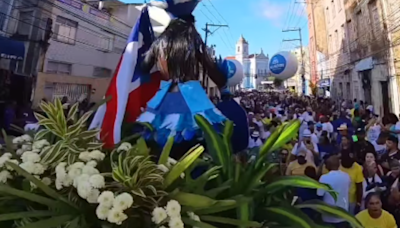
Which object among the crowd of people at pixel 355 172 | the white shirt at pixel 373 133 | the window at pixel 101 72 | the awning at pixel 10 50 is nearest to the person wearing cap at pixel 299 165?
the crowd of people at pixel 355 172

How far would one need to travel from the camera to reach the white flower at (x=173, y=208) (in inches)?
49.6

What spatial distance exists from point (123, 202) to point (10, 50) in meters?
10.4

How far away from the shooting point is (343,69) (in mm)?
19203

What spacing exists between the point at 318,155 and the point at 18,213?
14.7 ft

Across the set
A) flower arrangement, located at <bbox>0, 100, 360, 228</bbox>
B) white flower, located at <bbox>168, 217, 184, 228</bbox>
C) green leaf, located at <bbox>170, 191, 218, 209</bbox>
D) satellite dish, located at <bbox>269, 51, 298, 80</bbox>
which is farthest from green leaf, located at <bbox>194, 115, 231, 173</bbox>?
satellite dish, located at <bbox>269, 51, 298, 80</bbox>

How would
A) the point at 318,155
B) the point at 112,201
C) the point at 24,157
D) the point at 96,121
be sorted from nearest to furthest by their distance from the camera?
the point at 112,201, the point at 24,157, the point at 96,121, the point at 318,155

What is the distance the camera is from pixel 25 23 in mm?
12641

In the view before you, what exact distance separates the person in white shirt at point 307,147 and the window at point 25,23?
10881 millimetres

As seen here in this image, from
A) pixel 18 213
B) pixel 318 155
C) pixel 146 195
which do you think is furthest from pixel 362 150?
pixel 18 213

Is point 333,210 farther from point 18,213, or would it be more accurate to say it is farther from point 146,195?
point 18,213

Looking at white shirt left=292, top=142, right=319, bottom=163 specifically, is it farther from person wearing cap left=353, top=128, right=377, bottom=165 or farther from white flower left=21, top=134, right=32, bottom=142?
white flower left=21, top=134, right=32, bottom=142

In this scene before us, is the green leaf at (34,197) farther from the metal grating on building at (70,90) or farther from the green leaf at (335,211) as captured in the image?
the metal grating on building at (70,90)

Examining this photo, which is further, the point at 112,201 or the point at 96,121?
the point at 96,121

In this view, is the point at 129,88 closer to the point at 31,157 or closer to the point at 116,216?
Result: the point at 31,157
